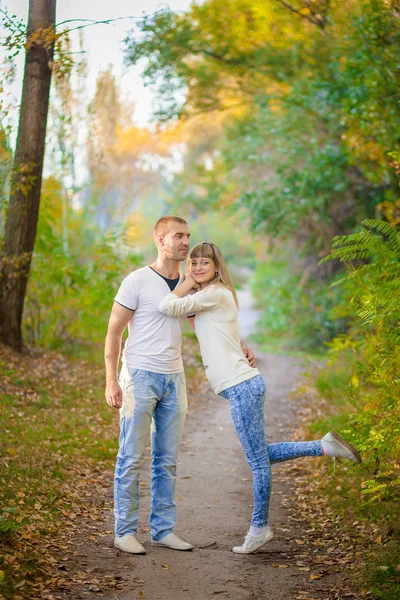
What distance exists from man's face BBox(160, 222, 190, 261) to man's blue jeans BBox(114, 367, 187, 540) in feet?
2.59

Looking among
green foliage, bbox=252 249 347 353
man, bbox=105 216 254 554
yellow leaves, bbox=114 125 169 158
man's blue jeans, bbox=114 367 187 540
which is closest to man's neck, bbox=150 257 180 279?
man, bbox=105 216 254 554

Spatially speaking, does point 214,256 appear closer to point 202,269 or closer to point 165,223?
point 202,269

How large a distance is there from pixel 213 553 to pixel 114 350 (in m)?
1.50

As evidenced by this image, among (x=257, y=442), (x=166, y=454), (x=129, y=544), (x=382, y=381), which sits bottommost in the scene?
(x=129, y=544)

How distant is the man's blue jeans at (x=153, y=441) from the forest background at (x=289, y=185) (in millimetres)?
777

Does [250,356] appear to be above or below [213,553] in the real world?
above

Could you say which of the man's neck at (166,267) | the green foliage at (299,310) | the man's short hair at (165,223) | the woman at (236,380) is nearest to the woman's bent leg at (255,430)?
the woman at (236,380)

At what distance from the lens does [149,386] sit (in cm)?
484

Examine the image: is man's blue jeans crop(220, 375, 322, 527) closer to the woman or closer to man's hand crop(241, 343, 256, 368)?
the woman

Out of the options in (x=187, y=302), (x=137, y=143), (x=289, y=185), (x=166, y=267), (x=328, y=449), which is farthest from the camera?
(x=137, y=143)

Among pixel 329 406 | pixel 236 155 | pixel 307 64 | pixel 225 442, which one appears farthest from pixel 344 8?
pixel 225 442

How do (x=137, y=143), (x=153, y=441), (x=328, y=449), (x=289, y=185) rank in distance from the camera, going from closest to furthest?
(x=328, y=449), (x=153, y=441), (x=289, y=185), (x=137, y=143)

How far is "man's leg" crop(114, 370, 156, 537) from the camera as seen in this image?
482cm

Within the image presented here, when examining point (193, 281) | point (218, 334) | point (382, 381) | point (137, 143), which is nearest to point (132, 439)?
point (218, 334)
